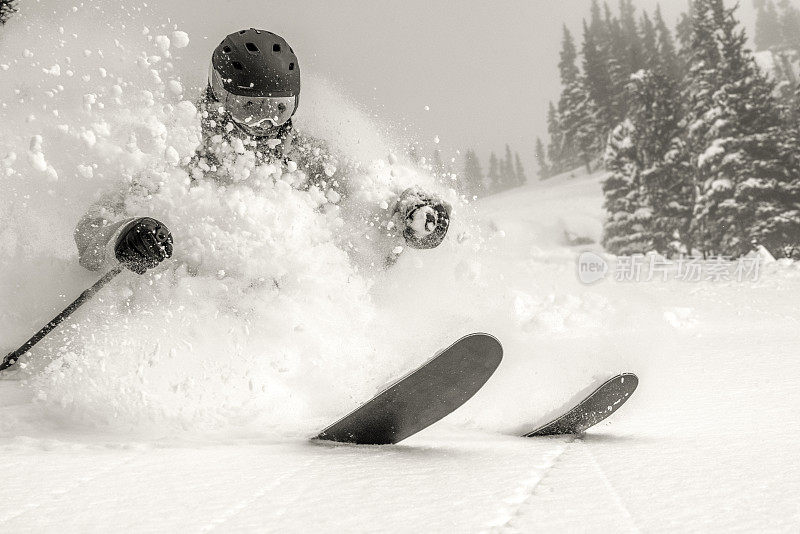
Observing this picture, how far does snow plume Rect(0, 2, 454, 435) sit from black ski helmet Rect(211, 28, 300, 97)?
29 cm

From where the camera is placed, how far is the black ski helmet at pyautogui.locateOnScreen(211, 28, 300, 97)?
3.92 meters

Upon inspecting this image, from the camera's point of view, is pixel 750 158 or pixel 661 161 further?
pixel 661 161

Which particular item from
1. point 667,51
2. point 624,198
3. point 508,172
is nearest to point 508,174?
point 508,172

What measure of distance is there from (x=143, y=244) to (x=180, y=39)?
1507 mm

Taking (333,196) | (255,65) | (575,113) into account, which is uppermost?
(575,113)

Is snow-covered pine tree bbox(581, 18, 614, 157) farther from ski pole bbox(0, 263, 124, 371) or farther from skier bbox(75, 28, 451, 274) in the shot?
→ ski pole bbox(0, 263, 124, 371)

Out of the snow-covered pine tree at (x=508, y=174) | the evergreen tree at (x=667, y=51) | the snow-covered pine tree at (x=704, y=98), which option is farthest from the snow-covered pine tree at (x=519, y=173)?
the snow-covered pine tree at (x=704, y=98)

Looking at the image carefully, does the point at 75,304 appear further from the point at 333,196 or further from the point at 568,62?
the point at 568,62

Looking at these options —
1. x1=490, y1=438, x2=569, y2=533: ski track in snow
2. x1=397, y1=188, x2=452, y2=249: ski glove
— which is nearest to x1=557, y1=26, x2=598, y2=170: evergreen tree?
x1=397, y1=188, x2=452, y2=249: ski glove

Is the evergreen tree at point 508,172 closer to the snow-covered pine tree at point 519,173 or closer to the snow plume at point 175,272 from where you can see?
the snow-covered pine tree at point 519,173

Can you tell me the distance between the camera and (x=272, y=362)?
3352mm

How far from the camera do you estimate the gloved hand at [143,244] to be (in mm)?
3311

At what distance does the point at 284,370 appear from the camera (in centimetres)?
334

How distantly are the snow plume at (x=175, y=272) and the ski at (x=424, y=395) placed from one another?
0.21 m
